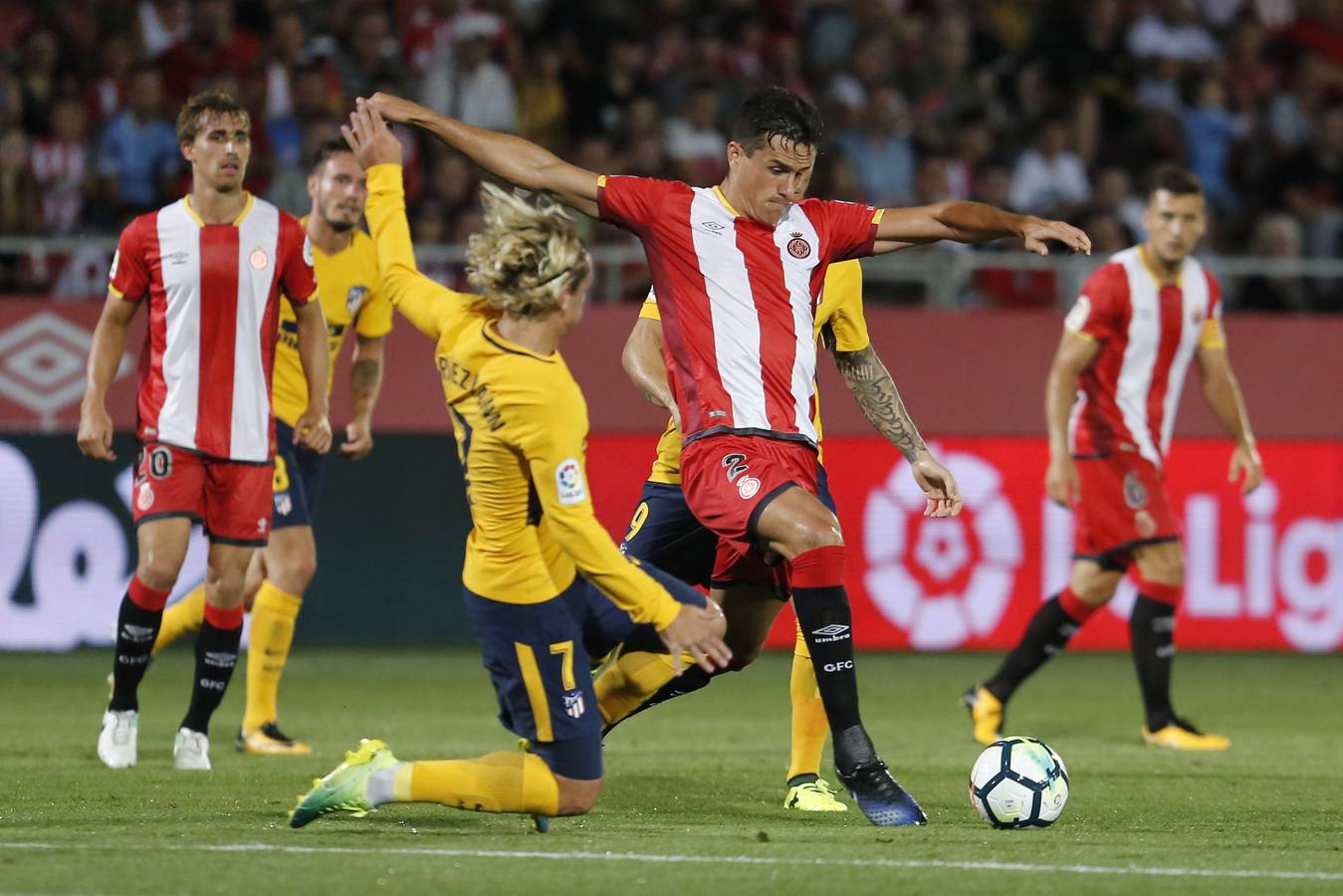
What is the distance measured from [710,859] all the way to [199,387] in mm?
3327

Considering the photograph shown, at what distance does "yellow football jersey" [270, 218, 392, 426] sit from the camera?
29.2 ft

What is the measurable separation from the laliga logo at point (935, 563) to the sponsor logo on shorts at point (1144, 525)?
147 inches

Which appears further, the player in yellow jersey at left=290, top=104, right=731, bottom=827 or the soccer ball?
the soccer ball

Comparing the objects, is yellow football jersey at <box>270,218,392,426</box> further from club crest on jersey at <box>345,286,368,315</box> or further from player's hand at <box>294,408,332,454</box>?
player's hand at <box>294,408,332,454</box>

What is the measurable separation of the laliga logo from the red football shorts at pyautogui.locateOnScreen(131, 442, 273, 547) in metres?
6.01

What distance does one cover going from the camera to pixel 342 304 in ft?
30.0

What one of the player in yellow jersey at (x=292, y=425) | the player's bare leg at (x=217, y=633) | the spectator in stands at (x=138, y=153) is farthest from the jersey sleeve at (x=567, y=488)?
the spectator in stands at (x=138, y=153)

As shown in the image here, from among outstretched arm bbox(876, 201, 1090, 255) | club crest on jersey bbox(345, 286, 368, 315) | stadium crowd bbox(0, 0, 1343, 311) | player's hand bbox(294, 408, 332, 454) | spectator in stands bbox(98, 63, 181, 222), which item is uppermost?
stadium crowd bbox(0, 0, 1343, 311)

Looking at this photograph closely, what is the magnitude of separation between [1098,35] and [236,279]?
34.7 feet

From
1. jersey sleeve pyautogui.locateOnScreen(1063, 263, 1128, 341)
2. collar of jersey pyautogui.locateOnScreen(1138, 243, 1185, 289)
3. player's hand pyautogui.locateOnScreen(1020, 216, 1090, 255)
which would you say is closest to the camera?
player's hand pyautogui.locateOnScreen(1020, 216, 1090, 255)

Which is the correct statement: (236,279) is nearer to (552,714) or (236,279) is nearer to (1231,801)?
(552,714)

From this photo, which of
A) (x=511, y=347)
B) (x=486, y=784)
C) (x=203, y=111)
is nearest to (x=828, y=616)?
(x=486, y=784)

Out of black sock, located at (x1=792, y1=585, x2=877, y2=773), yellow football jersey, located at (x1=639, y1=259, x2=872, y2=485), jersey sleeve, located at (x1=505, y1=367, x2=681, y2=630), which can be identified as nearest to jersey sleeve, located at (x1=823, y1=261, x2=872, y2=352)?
yellow football jersey, located at (x1=639, y1=259, x2=872, y2=485)

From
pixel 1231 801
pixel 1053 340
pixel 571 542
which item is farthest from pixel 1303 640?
pixel 571 542
